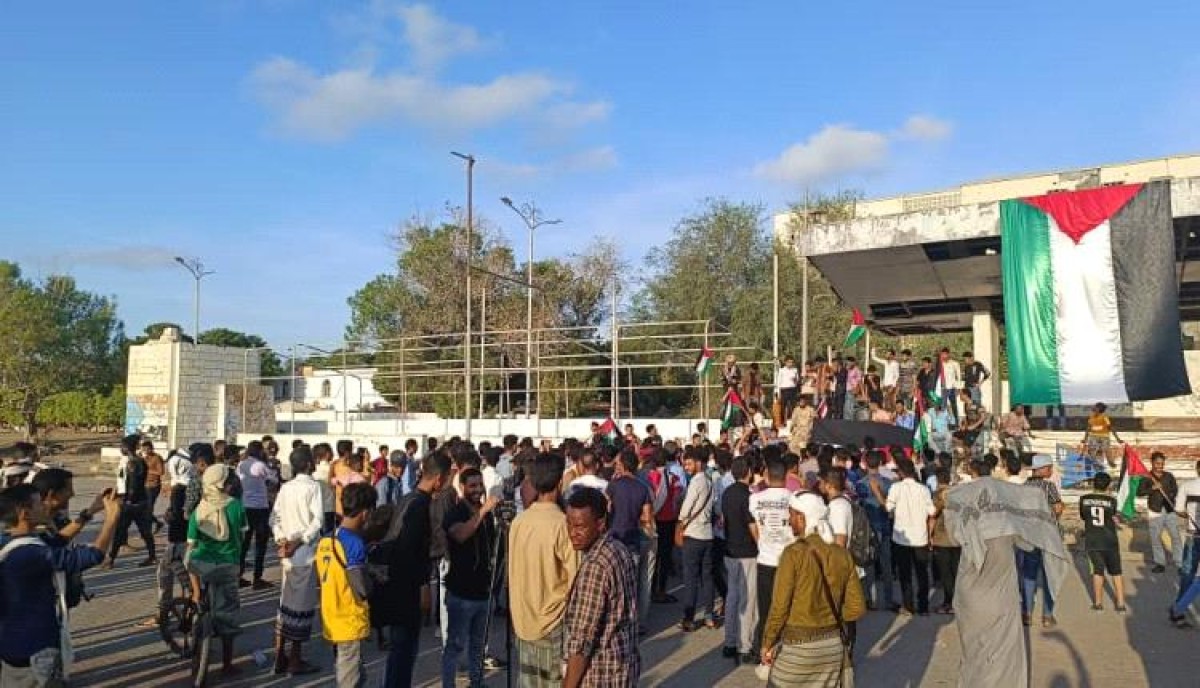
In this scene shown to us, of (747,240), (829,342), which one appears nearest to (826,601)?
(829,342)

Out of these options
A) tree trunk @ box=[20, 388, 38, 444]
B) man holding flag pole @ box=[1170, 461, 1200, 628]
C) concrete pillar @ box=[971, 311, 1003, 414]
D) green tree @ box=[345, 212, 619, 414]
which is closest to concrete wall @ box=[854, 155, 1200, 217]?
green tree @ box=[345, 212, 619, 414]

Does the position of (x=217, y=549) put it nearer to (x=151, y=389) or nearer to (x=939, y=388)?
(x=939, y=388)

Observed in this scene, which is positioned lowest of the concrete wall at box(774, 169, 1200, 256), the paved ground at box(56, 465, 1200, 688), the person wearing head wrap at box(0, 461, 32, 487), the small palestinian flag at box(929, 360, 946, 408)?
the paved ground at box(56, 465, 1200, 688)

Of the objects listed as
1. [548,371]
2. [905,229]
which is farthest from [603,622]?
[548,371]

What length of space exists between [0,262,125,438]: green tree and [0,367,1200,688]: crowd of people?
1506 inches

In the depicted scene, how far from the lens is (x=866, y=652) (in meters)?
8.51

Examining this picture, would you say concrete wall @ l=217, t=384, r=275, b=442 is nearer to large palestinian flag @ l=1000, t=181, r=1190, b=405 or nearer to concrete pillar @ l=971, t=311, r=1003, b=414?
concrete pillar @ l=971, t=311, r=1003, b=414

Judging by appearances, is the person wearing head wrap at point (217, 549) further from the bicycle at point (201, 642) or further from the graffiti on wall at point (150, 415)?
the graffiti on wall at point (150, 415)

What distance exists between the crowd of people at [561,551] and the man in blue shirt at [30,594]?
0.03 ft

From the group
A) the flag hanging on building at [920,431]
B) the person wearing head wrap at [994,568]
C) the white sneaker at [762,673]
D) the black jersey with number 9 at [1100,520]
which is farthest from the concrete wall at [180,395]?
the person wearing head wrap at [994,568]

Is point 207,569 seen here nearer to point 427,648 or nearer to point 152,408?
point 427,648

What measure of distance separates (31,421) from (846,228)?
43.4m

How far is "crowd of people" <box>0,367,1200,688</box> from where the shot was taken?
4715mm

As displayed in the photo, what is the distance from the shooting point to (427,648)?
849cm
